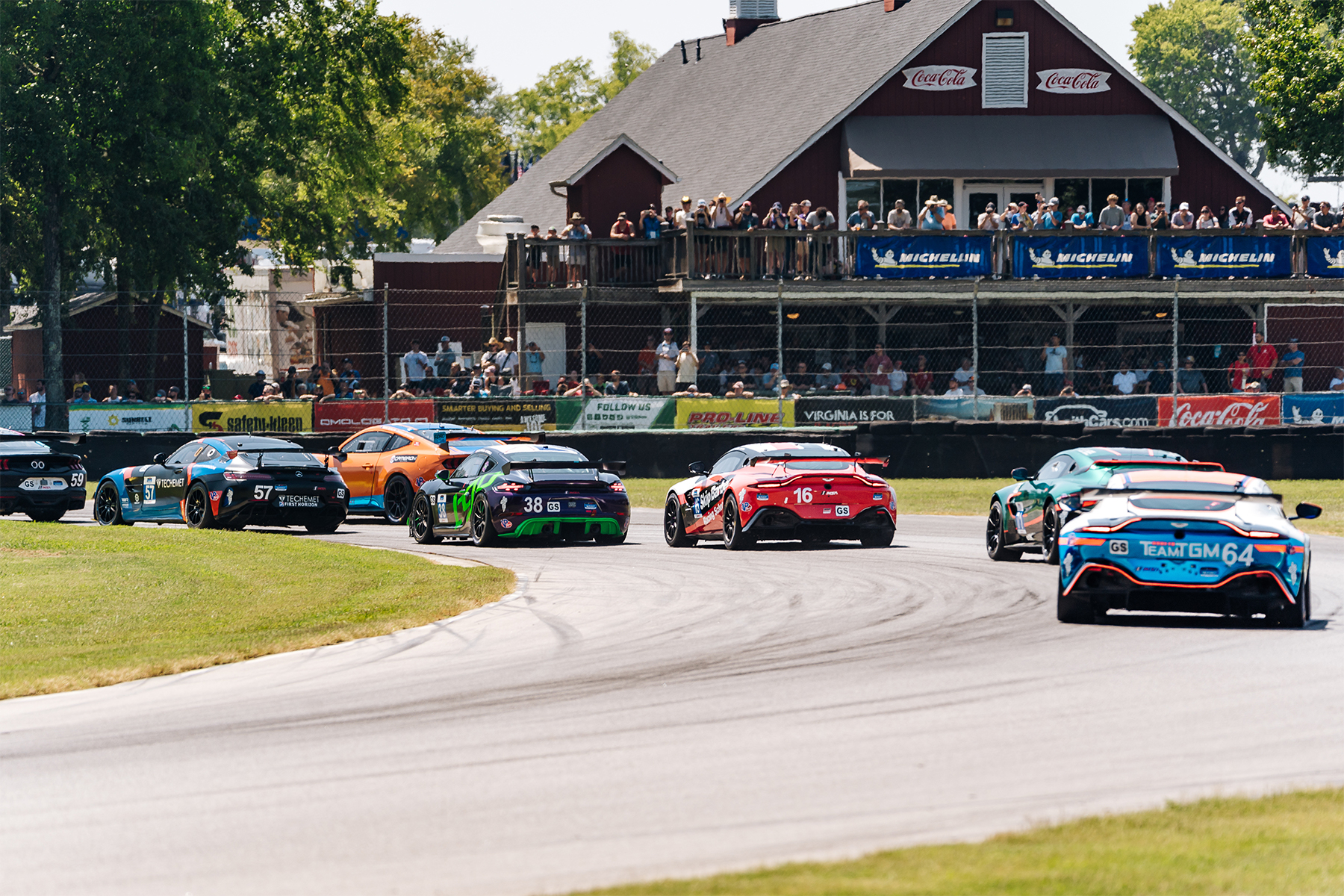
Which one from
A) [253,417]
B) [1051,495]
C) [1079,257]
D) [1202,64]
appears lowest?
[1051,495]

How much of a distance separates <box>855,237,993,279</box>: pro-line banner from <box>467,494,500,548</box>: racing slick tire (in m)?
16.6

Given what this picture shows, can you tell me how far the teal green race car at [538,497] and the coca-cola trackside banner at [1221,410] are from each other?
13.7 meters

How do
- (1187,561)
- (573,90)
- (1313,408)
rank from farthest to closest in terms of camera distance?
1. (573,90)
2. (1313,408)
3. (1187,561)

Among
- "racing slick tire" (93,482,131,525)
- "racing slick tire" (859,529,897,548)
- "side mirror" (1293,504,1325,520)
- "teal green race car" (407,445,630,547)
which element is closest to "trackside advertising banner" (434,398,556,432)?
"racing slick tire" (93,482,131,525)

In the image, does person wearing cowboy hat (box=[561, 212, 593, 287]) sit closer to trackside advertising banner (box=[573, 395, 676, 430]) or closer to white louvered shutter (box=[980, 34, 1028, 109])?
trackside advertising banner (box=[573, 395, 676, 430])

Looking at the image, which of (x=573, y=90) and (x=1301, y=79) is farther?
(x=573, y=90)

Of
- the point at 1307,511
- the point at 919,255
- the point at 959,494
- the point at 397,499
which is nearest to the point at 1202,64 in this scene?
the point at 919,255

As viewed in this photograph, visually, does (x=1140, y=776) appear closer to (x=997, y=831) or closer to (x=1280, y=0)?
(x=997, y=831)

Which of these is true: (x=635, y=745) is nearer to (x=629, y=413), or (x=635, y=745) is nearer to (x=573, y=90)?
(x=629, y=413)

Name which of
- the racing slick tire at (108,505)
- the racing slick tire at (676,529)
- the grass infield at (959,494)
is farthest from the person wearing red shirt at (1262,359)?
the racing slick tire at (108,505)

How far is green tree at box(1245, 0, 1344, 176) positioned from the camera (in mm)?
34188

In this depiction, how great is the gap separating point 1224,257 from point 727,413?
1281 centimetres

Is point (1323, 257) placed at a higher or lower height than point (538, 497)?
higher

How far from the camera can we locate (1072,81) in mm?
41594
